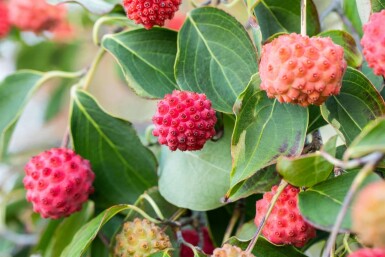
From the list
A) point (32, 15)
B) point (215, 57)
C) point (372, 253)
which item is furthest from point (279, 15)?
point (32, 15)

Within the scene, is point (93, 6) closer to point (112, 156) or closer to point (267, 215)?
point (112, 156)

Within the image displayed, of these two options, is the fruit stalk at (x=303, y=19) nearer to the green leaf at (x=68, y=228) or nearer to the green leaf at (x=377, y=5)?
the green leaf at (x=377, y=5)

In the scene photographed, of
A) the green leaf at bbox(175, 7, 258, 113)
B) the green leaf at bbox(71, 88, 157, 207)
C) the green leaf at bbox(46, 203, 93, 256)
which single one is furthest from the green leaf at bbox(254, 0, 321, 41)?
the green leaf at bbox(46, 203, 93, 256)

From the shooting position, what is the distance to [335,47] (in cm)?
82

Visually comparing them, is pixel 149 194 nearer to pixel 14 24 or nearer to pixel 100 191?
pixel 100 191

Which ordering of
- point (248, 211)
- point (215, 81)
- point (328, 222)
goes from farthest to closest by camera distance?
point (248, 211) < point (215, 81) < point (328, 222)

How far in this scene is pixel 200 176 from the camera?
1.05m

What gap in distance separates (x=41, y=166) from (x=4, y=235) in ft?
1.95

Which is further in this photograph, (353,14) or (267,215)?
(353,14)

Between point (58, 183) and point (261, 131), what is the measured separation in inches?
13.4

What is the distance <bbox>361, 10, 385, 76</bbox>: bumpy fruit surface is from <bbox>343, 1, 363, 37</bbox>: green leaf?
277mm

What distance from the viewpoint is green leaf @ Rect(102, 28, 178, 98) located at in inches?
40.1

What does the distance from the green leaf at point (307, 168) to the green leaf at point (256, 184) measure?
0.09m

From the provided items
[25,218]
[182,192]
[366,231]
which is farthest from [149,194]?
[25,218]
